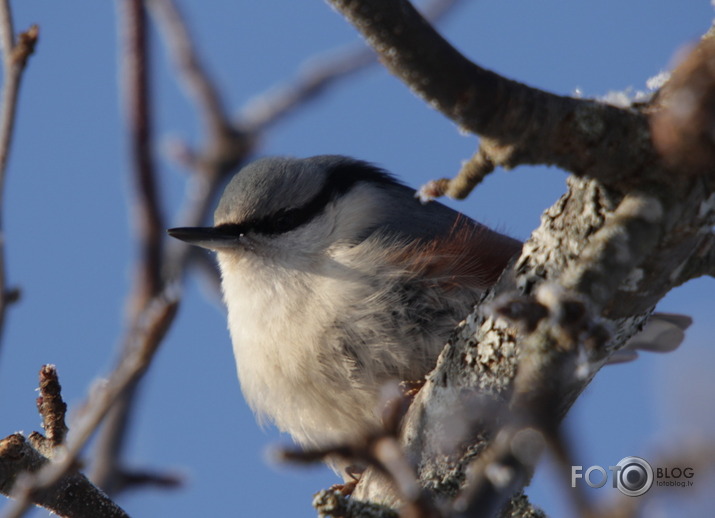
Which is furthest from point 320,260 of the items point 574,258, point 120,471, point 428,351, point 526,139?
point 526,139

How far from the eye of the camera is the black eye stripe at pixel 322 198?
374 cm

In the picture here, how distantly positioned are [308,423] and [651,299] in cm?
182

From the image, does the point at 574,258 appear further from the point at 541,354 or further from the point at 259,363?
the point at 259,363

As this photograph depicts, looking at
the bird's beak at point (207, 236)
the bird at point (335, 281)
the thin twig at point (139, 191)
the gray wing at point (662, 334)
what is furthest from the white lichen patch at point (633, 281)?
the gray wing at point (662, 334)

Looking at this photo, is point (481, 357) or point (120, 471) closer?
point (481, 357)

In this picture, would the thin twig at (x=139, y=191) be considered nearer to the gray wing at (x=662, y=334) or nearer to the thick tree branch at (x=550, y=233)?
the thick tree branch at (x=550, y=233)

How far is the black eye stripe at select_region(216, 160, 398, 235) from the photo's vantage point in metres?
3.74

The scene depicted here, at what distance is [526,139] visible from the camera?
1.69 meters

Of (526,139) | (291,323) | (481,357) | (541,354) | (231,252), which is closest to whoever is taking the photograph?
(541,354)

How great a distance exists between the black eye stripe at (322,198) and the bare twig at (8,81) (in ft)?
5.54

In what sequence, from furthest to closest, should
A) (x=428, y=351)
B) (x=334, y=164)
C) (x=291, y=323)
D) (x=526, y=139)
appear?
(x=334, y=164) → (x=291, y=323) → (x=428, y=351) → (x=526, y=139)

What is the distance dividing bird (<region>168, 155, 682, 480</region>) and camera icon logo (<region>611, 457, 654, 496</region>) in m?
0.97

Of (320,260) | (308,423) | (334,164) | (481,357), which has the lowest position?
(481,357)

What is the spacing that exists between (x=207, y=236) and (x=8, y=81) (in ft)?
5.70
